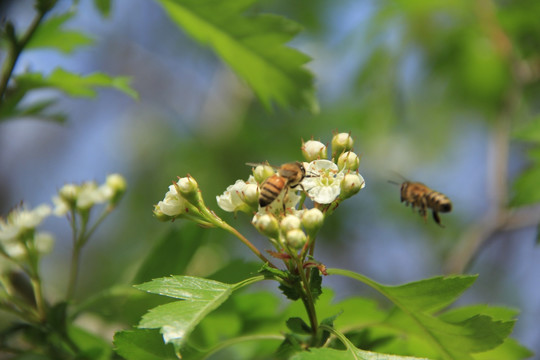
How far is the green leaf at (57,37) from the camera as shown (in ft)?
6.40

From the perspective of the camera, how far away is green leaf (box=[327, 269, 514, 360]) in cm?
125

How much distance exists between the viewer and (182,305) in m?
1.09

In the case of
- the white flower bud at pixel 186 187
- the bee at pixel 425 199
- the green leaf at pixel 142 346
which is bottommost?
the green leaf at pixel 142 346

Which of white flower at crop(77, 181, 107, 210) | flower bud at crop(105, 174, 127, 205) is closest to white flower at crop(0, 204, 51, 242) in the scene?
white flower at crop(77, 181, 107, 210)

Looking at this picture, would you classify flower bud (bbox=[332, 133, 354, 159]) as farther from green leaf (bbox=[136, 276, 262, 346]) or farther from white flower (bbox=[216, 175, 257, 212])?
green leaf (bbox=[136, 276, 262, 346])

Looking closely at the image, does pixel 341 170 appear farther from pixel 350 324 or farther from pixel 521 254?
pixel 521 254

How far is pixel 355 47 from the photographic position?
3.40 meters

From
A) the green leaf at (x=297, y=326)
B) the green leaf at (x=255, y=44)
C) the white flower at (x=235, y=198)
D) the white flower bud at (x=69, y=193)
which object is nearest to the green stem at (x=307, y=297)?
the green leaf at (x=297, y=326)

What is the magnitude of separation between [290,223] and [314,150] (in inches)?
12.1

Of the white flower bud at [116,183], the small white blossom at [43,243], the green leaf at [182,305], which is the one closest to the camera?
the green leaf at [182,305]

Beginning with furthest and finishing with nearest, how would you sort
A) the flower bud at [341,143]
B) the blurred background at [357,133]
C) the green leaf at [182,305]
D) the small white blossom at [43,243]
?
the blurred background at [357,133] < the small white blossom at [43,243] < the flower bud at [341,143] < the green leaf at [182,305]

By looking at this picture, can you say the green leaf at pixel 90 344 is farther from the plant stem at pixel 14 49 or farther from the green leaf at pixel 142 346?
the plant stem at pixel 14 49

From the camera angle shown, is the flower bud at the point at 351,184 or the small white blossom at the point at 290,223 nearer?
the small white blossom at the point at 290,223

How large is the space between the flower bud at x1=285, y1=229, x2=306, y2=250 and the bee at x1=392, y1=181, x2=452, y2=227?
67 cm
